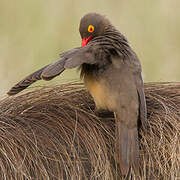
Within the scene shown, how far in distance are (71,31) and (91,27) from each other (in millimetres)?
2096

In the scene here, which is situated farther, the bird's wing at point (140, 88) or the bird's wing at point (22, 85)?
the bird's wing at point (140, 88)

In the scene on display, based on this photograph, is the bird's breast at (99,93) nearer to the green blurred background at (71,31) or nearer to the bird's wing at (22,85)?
the bird's wing at (22,85)

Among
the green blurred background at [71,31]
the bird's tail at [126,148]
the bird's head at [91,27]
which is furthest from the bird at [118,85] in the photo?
the green blurred background at [71,31]

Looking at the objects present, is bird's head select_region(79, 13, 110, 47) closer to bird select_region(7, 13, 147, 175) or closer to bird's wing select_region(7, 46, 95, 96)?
→ bird select_region(7, 13, 147, 175)

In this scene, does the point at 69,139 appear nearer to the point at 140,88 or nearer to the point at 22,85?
the point at 22,85

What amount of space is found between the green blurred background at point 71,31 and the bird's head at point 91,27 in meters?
1.64

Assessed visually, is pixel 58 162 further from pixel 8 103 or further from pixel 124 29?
pixel 124 29

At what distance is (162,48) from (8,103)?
273 centimetres

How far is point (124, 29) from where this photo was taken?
4.57 metres

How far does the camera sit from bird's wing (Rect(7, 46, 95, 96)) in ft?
5.79

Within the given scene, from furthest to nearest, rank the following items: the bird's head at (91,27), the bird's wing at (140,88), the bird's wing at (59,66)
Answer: the bird's head at (91,27) < the bird's wing at (140,88) < the bird's wing at (59,66)

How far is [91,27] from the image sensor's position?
8.14 ft

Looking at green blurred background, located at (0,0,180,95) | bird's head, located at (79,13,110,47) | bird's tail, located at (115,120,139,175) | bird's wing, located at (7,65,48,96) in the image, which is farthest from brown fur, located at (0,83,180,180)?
green blurred background, located at (0,0,180,95)

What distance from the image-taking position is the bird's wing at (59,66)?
5.79ft
